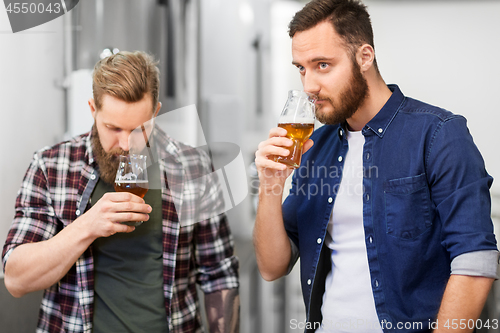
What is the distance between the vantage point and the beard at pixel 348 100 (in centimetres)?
121

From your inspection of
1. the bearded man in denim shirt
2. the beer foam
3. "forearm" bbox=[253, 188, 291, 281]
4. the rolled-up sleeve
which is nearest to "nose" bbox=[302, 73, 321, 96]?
the bearded man in denim shirt

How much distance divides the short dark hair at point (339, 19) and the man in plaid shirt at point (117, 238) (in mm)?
517

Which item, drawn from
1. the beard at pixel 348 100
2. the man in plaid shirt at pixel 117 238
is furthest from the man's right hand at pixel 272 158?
the man in plaid shirt at pixel 117 238

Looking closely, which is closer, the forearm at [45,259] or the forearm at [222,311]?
the forearm at [45,259]

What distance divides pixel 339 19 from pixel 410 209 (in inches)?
22.4

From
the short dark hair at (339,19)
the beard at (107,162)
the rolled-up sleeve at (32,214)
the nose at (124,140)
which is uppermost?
the short dark hair at (339,19)

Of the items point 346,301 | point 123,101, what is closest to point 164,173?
point 123,101

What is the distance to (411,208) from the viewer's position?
1103 millimetres

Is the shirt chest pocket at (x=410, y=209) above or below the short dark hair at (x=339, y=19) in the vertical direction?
below

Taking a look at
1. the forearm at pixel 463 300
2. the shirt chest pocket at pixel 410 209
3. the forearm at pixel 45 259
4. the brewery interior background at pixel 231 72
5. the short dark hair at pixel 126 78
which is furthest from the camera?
the brewery interior background at pixel 231 72

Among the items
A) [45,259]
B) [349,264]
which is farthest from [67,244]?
[349,264]

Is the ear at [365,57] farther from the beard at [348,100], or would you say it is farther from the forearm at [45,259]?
the forearm at [45,259]

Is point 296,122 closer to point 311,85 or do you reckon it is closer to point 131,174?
point 311,85

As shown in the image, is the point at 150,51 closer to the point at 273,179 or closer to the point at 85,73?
the point at 85,73
